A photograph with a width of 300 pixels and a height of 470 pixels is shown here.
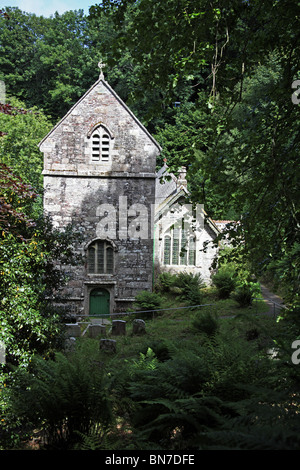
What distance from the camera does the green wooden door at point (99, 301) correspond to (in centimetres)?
1944

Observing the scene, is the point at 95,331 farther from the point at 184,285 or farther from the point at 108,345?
the point at 184,285

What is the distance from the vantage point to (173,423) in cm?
443

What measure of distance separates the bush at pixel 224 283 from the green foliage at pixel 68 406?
1602cm

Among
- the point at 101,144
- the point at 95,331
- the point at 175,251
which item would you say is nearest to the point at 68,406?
the point at 95,331

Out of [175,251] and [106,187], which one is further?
[175,251]

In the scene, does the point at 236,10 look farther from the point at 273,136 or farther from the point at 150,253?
A: the point at 150,253

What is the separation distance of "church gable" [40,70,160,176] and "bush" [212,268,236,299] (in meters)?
6.71

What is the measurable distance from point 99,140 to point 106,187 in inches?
85.2

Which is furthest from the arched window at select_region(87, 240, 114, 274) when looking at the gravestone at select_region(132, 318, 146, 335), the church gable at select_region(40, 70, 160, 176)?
the gravestone at select_region(132, 318, 146, 335)

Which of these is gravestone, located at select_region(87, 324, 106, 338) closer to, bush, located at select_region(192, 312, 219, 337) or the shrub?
bush, located at select_region(192, 312, 219, 337)

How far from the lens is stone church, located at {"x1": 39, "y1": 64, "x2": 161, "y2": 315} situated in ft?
61.9

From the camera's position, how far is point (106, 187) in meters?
19.0

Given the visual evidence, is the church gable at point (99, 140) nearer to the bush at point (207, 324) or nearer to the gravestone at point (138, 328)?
the gravestone at point (138, 328)

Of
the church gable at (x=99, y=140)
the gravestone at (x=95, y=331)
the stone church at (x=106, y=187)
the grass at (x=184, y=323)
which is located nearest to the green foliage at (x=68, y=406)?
the grass at (x=184, y=323)
